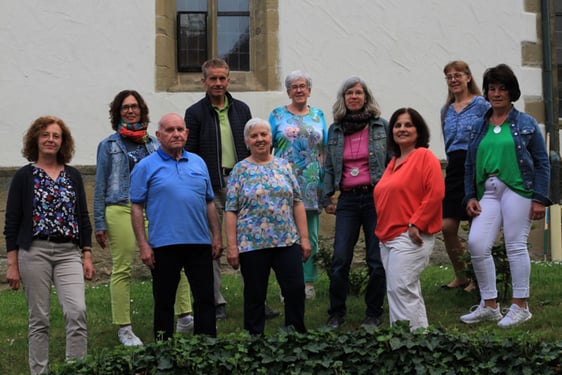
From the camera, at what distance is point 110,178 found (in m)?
7.26

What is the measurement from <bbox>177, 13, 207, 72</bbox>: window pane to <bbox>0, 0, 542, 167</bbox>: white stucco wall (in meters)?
0.44

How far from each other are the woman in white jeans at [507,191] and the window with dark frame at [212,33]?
4.74 metres

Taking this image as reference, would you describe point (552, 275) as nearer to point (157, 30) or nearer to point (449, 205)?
point (449, 205)

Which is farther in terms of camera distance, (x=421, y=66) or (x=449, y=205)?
(x=421, y=66)

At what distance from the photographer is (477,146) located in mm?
7359

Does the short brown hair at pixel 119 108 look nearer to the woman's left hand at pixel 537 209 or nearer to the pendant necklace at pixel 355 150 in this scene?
the pendant necklace at pixel 355 150

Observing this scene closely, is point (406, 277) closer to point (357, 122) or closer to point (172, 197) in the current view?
point (357, 122)

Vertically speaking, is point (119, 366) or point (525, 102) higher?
point (525, 102)

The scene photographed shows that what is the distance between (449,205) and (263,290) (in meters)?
2.18

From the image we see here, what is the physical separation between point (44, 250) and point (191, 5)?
5811 mm

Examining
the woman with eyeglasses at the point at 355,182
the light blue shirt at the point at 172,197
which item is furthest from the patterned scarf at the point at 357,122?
the light blue shirt at the point at 172,197

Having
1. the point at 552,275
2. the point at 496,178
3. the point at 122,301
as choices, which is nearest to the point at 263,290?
the point at 122,301

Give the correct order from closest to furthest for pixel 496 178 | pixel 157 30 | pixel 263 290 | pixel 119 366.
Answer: pixel 119 366 → pixel 263 290 → pixel 496 178 → pixel 157 30

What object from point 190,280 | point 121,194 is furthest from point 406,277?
point 121,194
